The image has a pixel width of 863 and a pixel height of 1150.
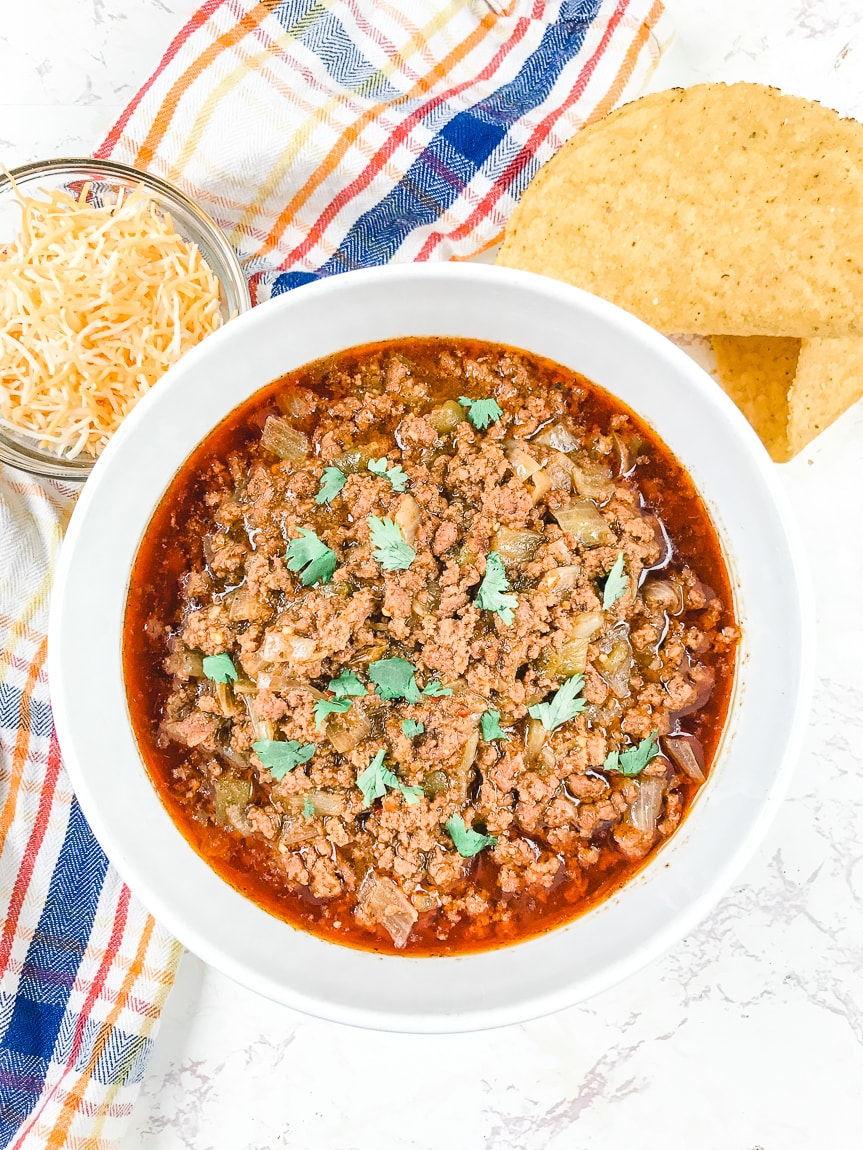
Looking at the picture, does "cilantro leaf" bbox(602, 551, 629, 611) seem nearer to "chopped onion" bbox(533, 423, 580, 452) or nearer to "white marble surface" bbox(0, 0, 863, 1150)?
"chopped onion" bbox(533, 423, 580, 452)

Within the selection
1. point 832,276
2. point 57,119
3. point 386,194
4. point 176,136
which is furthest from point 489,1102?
point 57,119

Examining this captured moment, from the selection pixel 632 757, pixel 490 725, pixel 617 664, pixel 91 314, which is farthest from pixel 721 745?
pixel 91 314

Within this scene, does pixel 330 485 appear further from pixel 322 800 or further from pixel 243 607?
pixel 322 800

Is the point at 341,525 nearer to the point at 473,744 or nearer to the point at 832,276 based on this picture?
the point at 473,744

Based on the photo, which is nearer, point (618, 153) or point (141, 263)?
point (618, 153)

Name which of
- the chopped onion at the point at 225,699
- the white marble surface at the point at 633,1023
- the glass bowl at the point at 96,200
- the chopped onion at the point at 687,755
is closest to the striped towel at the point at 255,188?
the glass bowl at the point at 96,200

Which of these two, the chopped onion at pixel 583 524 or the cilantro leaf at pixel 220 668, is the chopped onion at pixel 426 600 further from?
the cilantro leaf at pixel 220 668

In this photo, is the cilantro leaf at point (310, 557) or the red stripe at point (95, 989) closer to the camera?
the cilantro leaf at point (310, 557)
